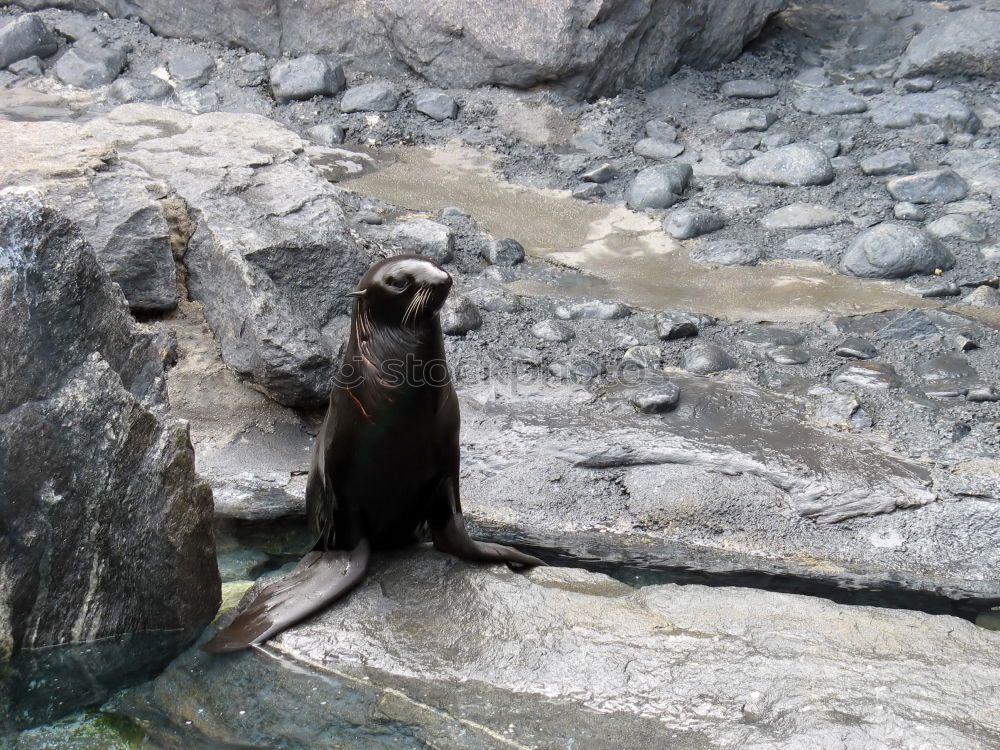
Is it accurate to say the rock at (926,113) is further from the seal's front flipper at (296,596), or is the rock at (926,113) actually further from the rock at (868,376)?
the seal's front flipper at (296,596)

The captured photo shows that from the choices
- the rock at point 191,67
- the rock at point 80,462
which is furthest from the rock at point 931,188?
the rock at point 191,67

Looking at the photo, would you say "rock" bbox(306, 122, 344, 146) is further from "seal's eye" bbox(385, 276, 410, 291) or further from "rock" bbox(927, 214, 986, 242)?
"seal's eye" bbox(385, 276, 410, 291)

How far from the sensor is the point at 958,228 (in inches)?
246

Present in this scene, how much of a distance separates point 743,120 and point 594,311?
9.77 feet

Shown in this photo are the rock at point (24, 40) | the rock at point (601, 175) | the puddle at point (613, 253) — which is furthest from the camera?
the rock at point (24, 40)

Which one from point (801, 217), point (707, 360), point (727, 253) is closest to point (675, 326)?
point (707, 360)

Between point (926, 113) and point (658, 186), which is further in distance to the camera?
point (926, 113)

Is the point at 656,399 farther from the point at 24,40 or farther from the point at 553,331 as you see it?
the point at 24,40

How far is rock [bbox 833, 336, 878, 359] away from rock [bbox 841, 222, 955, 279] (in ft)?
3.10

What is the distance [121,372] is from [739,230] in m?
4.35

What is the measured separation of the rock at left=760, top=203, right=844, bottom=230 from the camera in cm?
659

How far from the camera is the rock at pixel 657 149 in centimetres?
752

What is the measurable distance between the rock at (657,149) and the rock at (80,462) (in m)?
4.93

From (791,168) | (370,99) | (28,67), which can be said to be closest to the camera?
(791,168)
